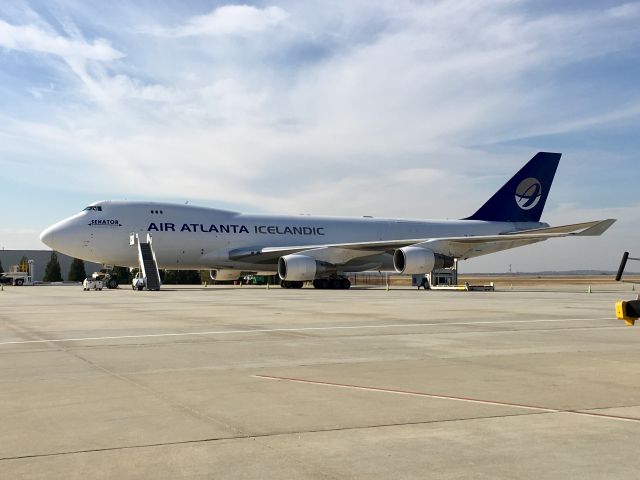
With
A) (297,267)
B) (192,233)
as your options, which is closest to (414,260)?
(297,267)

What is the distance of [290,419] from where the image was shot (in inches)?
220

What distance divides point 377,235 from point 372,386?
37.4 metres

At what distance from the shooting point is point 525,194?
46969mm

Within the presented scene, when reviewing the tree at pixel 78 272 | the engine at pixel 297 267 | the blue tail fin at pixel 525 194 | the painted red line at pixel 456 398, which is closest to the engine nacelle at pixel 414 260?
the engine at pixel 297 267

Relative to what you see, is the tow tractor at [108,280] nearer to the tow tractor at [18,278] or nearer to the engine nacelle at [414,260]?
the engine nacelle at [414,260]

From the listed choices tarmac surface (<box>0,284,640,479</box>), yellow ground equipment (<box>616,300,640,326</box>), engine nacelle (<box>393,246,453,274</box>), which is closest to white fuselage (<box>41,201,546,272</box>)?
engine nacelle (<box>393,246,453,274</box>)

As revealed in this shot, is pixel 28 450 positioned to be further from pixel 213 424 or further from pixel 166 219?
pixel 166 219

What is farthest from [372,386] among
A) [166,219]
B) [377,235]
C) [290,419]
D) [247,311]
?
[377,235]

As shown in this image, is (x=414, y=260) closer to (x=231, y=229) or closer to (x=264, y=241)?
(x=264, y=241)

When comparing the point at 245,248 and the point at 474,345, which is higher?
the point at 245,248

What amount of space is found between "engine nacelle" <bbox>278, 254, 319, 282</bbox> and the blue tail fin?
16.0m

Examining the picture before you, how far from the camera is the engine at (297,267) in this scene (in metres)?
36.5

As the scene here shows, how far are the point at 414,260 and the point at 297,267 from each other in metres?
6.11

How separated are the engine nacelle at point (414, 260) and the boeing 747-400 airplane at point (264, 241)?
0.05 m
